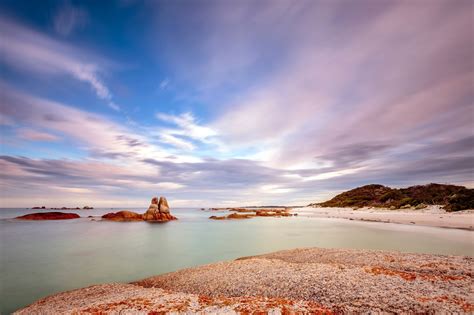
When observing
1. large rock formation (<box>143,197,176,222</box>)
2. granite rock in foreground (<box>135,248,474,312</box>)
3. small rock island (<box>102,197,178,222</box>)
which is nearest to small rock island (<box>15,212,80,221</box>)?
small rock island (<box>102,197,178,222</box>)

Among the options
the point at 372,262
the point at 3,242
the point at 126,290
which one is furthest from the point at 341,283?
the point at 3,242

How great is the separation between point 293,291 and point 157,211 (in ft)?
175

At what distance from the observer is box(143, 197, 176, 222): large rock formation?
5641 centimetres

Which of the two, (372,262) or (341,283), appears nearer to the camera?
(341,283)

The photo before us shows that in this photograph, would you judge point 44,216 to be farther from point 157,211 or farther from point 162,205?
point 162,205

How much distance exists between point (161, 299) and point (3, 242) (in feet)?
100.0

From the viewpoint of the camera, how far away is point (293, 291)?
894 centimetres

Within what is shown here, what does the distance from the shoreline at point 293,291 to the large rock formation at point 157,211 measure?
46.5 metres

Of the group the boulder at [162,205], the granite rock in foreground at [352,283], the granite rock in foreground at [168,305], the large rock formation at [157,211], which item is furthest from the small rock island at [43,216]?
the granite rock in foreground at [168,305]

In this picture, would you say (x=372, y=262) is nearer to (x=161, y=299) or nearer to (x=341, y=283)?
(x=341, y=283)

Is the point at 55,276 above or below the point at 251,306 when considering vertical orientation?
below

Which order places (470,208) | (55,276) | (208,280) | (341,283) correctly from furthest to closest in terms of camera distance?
(470,208), (55,276), (208,280), (341,283)

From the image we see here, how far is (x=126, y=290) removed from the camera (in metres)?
10.3

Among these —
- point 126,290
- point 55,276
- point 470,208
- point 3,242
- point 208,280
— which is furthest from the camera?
point 470,208
